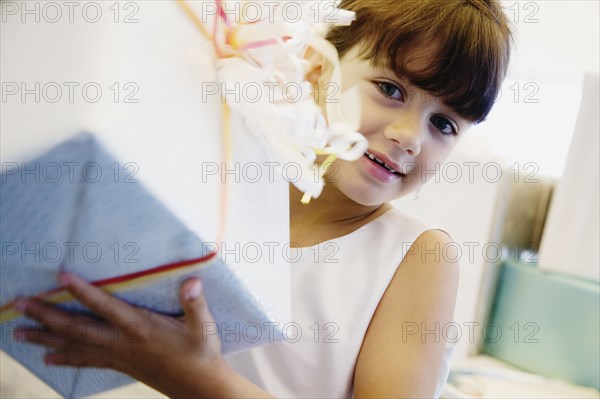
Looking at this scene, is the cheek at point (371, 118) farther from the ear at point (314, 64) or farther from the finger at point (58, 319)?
the finger at point (58, 319)

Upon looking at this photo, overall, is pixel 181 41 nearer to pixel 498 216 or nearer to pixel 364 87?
pixel 364 87

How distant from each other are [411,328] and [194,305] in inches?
11.8

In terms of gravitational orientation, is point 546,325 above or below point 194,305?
below

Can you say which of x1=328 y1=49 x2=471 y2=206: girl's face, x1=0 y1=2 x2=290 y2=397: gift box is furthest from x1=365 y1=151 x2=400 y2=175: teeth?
x1=0 y1=2 x2=290 y2=397: gift box

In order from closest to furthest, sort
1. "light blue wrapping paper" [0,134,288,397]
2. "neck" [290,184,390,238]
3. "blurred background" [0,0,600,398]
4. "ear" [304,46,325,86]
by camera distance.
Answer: "light blue wrapping paper" [0,134,288,397]
"ear" [304,46,325,86]
"neck" [290,184,390,238]
"blurred background" [0,0,600,398]

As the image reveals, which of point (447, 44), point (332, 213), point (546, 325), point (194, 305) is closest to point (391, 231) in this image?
point (332, 213)

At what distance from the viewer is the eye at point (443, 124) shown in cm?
70

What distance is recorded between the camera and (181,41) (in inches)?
17.3

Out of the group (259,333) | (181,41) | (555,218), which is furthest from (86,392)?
(555,218)

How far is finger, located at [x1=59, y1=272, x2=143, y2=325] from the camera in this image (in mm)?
400

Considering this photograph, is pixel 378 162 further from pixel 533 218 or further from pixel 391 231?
pixel 533 218

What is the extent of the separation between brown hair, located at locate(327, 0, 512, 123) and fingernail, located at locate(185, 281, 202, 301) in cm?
34

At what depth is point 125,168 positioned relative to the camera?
1.22 ft

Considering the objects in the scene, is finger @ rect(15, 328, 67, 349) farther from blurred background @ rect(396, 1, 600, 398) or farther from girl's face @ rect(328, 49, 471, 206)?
blurred background @ rect(396, 1, 600, 398)
